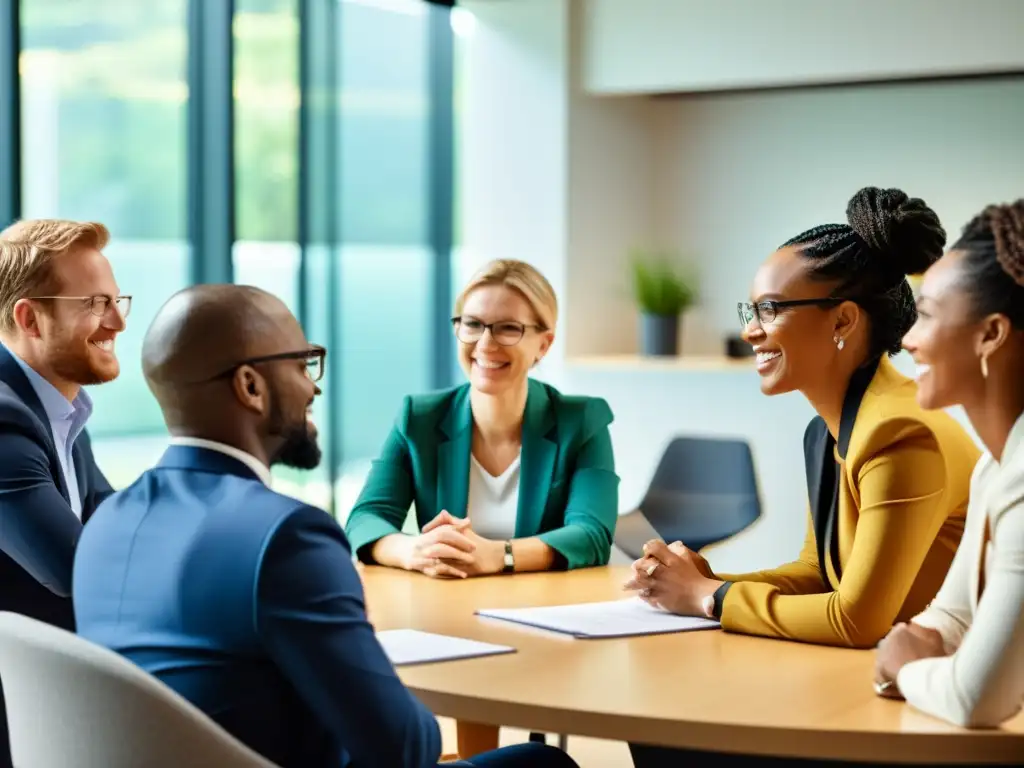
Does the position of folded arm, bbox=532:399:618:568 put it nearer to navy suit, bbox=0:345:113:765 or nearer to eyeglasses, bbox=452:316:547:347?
eyeglasses, bbox=452:316:547:347

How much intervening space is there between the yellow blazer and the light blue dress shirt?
4.39 feet

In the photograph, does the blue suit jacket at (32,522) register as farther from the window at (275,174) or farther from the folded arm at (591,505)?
the window at (275,174)

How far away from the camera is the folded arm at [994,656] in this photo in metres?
1.84

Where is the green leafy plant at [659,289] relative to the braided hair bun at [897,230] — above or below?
below

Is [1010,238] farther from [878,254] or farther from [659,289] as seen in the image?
[659,289]

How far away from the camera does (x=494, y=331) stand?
3.55 metres

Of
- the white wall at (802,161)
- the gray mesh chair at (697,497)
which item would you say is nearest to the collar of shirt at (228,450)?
the gray mesh chair at (697,497)

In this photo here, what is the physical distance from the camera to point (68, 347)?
9.60 ft

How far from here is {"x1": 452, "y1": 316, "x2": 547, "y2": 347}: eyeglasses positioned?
355 cm

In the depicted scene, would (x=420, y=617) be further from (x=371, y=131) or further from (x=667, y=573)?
(x=371, y=131)

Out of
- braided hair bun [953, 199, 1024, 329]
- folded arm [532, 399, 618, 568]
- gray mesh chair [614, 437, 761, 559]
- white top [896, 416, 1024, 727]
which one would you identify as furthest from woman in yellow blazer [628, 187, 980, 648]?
gray mesh chair [614, 437, 761, 559]

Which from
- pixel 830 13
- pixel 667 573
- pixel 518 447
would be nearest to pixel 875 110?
pixel 830 13

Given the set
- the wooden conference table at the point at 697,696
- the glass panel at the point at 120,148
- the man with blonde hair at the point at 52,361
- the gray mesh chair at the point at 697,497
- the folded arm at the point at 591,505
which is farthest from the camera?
the glass panel at the point at 120,148

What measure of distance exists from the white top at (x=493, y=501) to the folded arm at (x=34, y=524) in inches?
44.2
